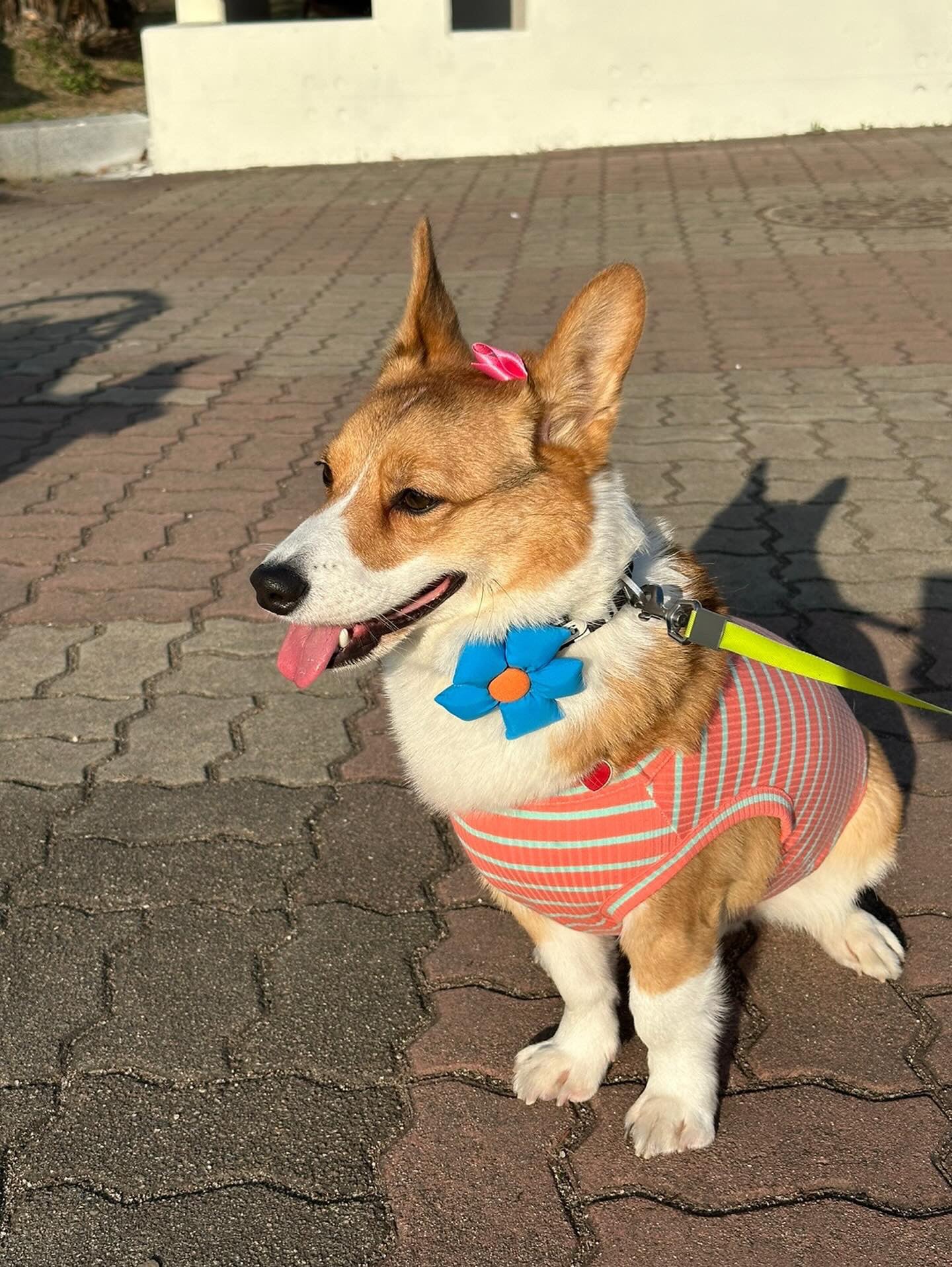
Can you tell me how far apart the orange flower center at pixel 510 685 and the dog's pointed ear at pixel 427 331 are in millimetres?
894

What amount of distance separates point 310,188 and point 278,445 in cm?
886

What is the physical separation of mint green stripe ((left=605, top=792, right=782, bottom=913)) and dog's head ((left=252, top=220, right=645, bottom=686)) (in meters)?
0.55

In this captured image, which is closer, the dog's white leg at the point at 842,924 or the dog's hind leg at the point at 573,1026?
the dog's hind leg at the point at 573,1026

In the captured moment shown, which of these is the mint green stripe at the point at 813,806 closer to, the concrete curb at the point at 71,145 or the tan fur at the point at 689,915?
the tan fur at the point at 689,915

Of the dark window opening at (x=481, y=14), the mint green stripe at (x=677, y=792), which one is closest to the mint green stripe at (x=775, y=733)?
the mint green stripe at (x=677, y=792)

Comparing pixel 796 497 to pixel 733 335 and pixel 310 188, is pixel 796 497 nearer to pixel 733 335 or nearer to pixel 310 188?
pixel 733 335

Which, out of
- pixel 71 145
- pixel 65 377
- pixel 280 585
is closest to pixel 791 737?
pixel 280 585

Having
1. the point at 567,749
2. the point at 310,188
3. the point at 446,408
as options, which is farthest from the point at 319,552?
the point at 310,188

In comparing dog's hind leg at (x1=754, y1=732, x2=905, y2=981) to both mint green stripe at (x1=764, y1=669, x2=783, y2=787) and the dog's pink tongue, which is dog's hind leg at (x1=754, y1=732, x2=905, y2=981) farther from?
the dog's pink tongue

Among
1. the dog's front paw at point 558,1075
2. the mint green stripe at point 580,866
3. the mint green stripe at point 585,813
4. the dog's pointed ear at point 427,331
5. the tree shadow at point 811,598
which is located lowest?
the tree shadow at point 811,598

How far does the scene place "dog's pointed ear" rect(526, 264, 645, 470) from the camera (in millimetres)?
2289

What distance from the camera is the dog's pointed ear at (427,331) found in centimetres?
279

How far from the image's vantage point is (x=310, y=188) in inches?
554

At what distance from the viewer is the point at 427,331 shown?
2848mm
